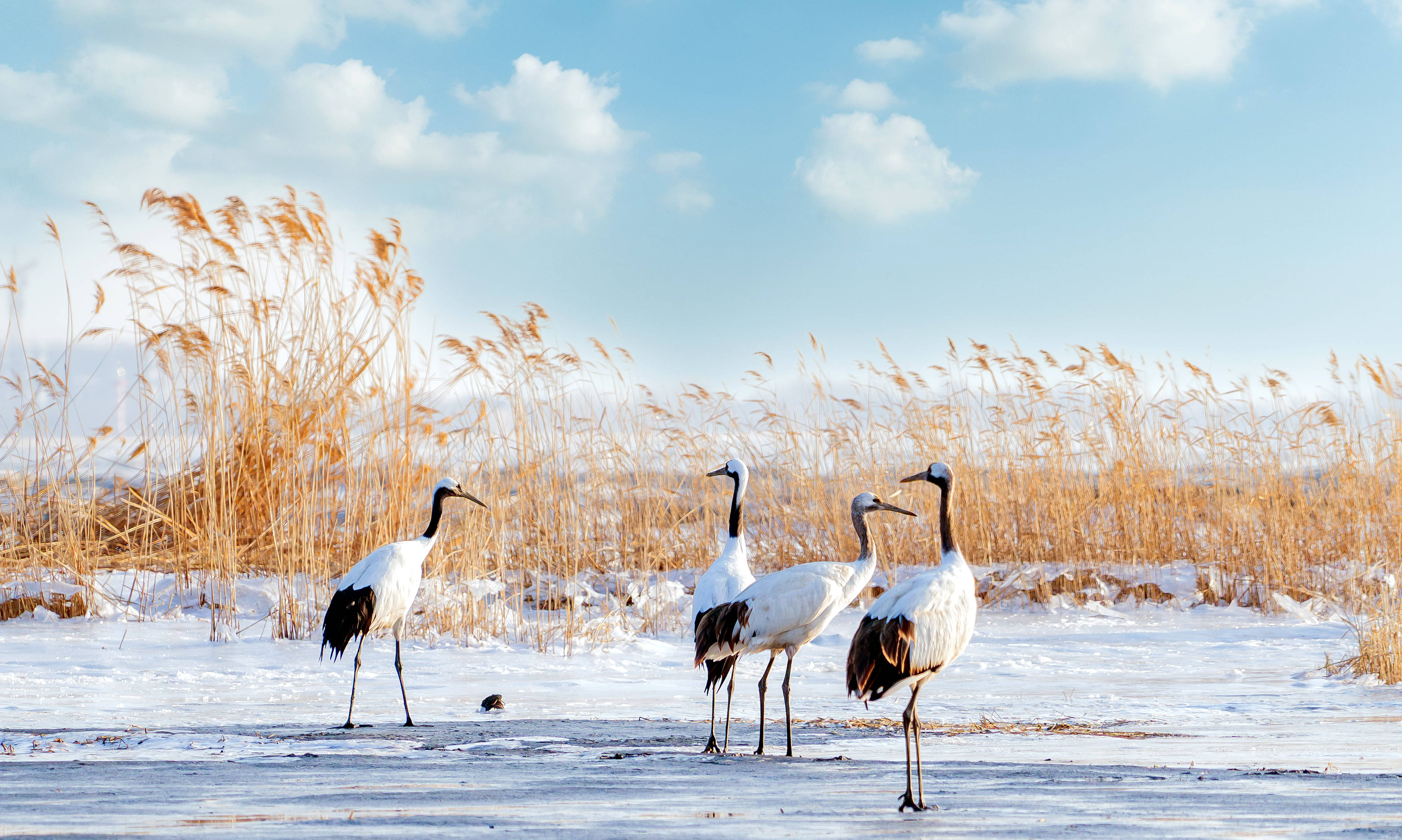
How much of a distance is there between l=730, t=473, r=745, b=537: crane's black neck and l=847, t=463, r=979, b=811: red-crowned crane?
225 cm

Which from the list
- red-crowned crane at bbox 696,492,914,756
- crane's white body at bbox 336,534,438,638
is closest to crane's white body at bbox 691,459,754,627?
red-crowned crane at bbox 696,492,914,756

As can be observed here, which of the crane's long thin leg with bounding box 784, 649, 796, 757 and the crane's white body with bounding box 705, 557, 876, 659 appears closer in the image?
the crane's long thin leg with bounding box 784, 649, 796, 757

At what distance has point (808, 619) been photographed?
5586 mm

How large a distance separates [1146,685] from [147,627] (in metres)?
7.60

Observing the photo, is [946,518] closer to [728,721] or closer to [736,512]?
[728,721]

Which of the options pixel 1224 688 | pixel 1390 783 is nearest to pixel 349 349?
pixel 1224 688

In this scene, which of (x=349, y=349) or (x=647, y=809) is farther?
(x=349, y=349)

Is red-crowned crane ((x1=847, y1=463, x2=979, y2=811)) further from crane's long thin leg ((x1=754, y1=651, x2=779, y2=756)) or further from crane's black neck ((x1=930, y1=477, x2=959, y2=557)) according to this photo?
crane's long thin leg ((x1=754, y1=651, x2=779, y2=756))

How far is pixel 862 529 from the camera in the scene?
6.18m

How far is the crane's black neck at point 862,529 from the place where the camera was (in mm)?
6000

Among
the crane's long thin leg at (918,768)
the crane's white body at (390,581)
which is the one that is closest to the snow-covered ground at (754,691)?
the crane's white body at (390,581)

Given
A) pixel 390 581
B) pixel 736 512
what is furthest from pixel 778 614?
pixel 390 581

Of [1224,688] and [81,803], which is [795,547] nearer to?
[1224,688]

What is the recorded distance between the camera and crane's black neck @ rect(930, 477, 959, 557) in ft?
17.4
